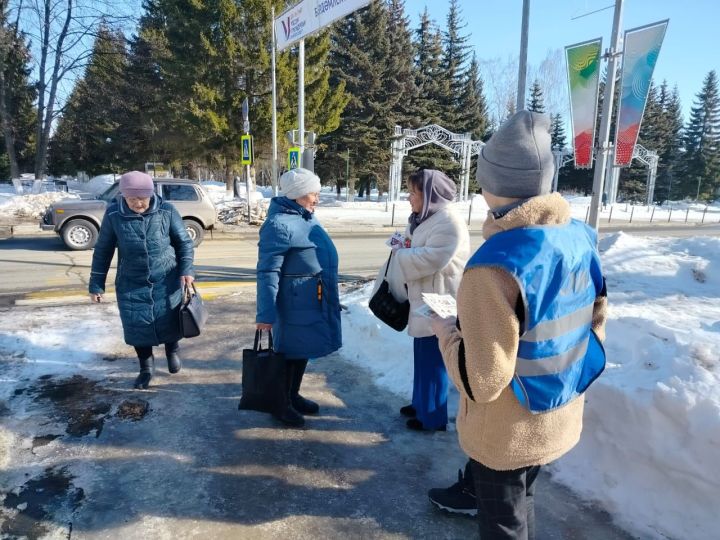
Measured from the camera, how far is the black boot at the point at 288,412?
3.47 metres

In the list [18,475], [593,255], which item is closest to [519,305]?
[593,255]

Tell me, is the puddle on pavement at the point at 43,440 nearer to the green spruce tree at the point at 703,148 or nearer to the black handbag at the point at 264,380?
the black handbag at the point at 264,380

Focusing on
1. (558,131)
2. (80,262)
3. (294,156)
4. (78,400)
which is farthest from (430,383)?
(558,131)

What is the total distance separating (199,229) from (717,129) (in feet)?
214

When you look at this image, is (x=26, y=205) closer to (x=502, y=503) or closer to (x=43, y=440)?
(x=43, y=440)

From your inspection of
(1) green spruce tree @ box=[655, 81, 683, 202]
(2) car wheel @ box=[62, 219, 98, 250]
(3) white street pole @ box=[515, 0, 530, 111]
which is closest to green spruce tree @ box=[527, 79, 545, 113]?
(1) green spruce tree @ box=[655, 81, 683, 202]

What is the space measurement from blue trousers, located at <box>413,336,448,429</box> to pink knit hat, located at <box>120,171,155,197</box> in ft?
7.72

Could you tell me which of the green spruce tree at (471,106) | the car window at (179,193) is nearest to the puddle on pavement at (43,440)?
the car window at (179,193)

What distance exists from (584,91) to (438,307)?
26.8 feet

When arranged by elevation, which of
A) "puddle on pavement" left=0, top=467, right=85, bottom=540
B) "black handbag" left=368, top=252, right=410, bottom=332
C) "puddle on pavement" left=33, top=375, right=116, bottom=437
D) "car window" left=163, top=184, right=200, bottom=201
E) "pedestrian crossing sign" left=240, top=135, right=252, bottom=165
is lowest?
"puddle on pavement" left=0, top=467, right=85, bottom=540

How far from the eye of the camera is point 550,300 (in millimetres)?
1586

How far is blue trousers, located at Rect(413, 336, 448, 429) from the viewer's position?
3395 millimetres

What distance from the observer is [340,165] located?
109ft

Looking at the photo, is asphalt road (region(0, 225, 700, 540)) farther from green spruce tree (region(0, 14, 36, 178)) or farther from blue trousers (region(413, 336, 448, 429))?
green spruce tree (region(0, 14, 36, 178))
